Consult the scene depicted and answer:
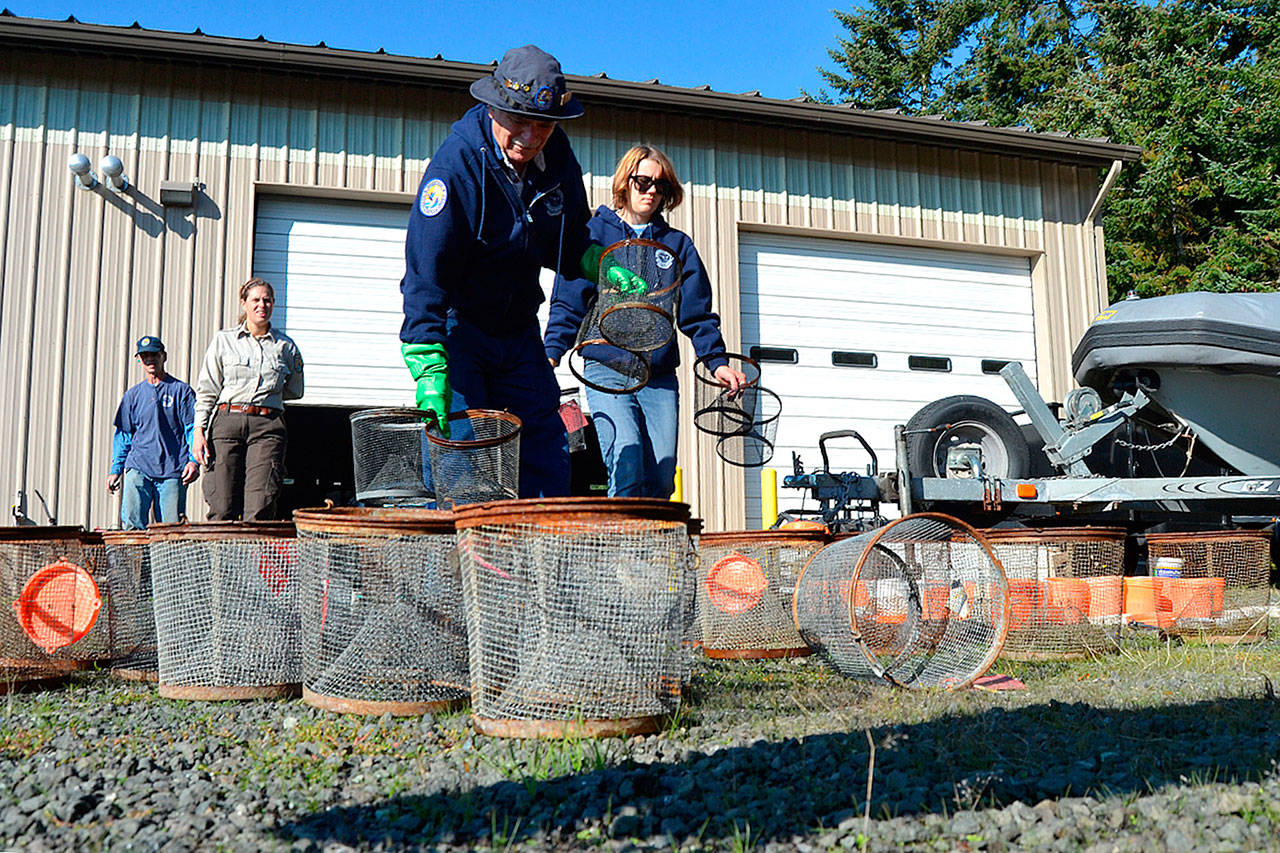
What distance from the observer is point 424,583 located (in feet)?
11.0

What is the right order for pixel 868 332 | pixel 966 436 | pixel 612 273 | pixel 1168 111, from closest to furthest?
pixel 612 273 < pixel 966 436 < pixel 868 332 < pixel 1168 111

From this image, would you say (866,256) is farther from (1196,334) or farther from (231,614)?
(231,614)

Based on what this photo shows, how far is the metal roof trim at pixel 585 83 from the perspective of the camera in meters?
9.13

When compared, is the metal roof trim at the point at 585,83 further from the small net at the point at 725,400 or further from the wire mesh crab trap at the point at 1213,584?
the wire mesh crab trap at the point at 1213,584

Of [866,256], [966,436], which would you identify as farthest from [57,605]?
[866,256]

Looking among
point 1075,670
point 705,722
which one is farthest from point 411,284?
point 1075,670

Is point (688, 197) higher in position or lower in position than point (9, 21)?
lower

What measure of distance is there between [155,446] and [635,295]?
456cm

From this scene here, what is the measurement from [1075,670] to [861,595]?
35.4 inches

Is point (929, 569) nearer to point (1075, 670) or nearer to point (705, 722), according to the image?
point (1075, 670)

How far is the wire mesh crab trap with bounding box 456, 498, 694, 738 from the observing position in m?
2.87

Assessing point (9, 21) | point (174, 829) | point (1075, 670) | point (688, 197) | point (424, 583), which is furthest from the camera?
point (688, 197)

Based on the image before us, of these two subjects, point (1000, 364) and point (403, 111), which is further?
point (1000, 364)

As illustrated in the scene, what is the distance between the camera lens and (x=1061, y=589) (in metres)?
4.92
